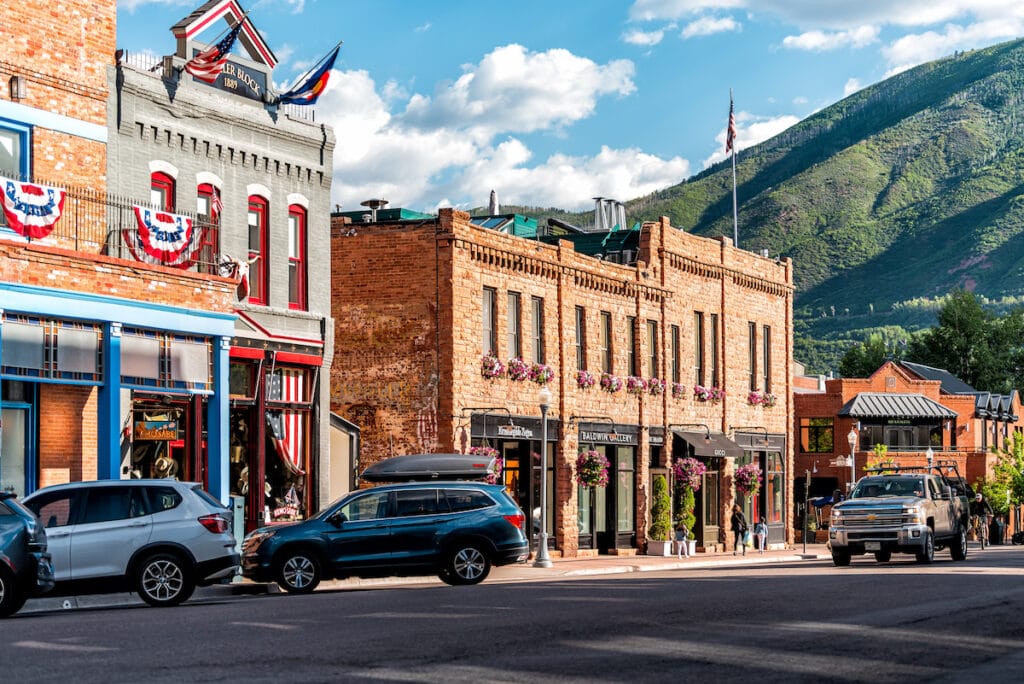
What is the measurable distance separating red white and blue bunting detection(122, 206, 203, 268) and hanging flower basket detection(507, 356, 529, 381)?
12.3m

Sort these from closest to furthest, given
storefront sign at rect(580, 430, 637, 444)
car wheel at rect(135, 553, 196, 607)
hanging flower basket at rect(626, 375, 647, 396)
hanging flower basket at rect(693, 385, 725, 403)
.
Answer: car wheel at rect(135, 553, 196, 607) < storefront sign at rect(580, 430, 637, 444) < hanging flower basket at rect(626, 375, 647, 396) < hanging flower basket at rect(693, 385, 725, 403)

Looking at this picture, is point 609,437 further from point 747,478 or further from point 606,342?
point 747,478

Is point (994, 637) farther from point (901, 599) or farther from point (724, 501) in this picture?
point (724, 501)

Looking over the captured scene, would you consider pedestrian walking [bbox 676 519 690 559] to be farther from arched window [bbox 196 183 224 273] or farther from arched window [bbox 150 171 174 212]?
arched window [bbox 150 171 174 212]

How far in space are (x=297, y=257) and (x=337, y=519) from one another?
10488mm

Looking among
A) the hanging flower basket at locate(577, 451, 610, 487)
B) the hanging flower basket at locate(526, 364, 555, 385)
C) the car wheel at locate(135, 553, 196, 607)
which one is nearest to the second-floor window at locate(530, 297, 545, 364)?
the hanging flower basket at locate(526, 364, 555, 385)

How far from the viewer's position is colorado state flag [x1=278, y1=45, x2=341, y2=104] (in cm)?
3369

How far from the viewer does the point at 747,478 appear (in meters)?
53.2

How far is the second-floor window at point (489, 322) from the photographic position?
132 feet

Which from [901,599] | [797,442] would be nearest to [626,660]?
[901,599]

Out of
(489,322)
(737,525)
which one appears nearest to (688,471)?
(737,525)

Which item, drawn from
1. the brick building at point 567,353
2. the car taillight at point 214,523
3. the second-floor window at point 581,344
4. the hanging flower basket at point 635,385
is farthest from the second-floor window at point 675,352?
the car taillight at point 214,523

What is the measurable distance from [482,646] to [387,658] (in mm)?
1275

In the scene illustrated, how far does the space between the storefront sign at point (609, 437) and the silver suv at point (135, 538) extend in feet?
74.2
